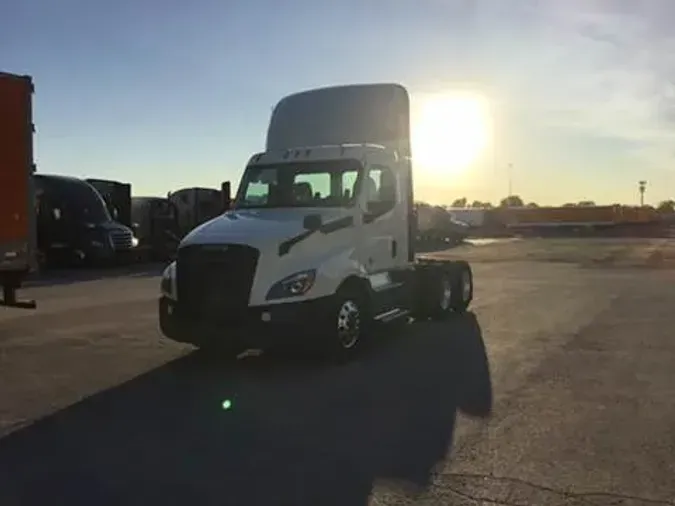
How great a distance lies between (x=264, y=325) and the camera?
10.0 m

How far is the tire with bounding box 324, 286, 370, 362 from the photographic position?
10516mm

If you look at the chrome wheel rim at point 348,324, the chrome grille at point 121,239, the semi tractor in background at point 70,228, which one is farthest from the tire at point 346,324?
the chrome grille at point 121,239

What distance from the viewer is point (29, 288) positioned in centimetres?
2155

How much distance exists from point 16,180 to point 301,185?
3889 millimetres

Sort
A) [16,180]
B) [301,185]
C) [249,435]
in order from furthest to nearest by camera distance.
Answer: [16,180]
[301,185]
[249,435]

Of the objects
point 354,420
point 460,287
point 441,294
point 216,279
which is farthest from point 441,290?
point 354,420

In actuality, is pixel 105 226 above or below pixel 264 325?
above

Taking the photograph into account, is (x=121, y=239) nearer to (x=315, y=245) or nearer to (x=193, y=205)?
(x=193, y=205)

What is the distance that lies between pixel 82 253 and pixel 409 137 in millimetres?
18677

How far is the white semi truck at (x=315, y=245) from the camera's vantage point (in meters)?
10.2

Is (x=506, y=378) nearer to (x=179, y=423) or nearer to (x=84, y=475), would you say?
(x=179, y=423)

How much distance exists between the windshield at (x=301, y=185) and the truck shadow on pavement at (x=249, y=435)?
2181mm

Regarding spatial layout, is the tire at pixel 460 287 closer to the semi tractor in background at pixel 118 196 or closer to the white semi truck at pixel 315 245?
the white semi truck at pixel 315 245

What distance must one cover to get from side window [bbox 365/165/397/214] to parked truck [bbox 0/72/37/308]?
4.70 metres
